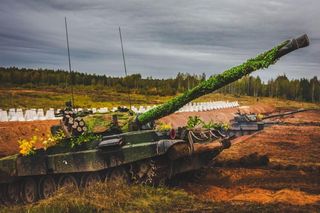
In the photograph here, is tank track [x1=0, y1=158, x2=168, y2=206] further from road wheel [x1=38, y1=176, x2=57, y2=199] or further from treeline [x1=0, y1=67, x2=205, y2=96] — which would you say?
treeline [x1=0, y1=67, x2=205, y2=96]

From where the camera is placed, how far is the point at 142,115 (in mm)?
14828

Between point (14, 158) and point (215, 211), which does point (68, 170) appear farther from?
point (215, 211)

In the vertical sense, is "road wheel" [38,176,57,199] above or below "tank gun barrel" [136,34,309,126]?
below

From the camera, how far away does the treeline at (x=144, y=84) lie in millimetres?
98500

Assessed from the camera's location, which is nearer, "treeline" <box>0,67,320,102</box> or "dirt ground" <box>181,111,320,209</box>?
"dirt ground" <box>181,111,320,209</box>

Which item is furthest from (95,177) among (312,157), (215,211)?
(312,157)

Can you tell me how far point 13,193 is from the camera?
1598 cm

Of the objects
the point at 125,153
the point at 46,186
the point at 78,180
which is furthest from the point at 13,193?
the point at 125,153

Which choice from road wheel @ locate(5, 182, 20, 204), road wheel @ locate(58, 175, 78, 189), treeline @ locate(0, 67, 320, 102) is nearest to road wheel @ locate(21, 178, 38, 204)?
road wheel @ locate(5, 182, 20, 204)

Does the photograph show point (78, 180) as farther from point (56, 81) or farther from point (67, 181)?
point (56, 81)

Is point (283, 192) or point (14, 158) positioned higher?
point (14, 158)

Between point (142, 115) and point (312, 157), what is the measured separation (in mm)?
9988

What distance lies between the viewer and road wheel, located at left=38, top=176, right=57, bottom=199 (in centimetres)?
1520

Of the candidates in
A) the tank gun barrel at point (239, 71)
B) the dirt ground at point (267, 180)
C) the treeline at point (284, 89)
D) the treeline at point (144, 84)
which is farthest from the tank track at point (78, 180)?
the treeline at point (284, 89)
